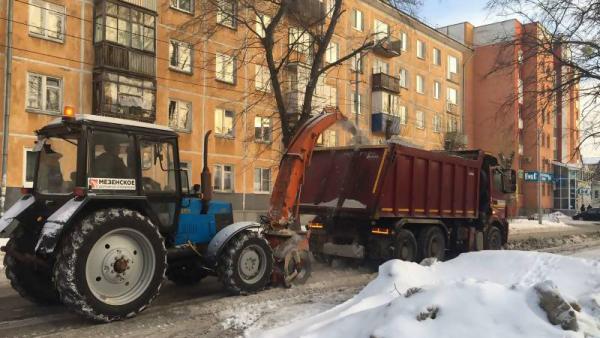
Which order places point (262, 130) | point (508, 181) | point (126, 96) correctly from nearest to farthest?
point (508, 181)
point (126, 96)
point (262, 130)

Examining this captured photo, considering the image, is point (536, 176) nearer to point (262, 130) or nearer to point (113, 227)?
point (262, 130)

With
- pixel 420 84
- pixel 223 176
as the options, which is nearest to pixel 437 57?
pixel 420 84

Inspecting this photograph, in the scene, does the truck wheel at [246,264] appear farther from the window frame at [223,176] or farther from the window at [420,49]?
the window at [420,49]

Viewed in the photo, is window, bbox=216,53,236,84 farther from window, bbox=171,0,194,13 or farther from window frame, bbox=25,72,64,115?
window frame, bbox=25,72,64,115

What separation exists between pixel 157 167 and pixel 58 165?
1235 mm

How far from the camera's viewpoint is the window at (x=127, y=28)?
2188cm

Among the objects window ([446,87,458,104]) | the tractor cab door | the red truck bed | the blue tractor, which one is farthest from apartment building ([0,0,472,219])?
the tractor cab door

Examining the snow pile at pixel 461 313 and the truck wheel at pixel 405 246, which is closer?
the snow pile at pixel 461 313

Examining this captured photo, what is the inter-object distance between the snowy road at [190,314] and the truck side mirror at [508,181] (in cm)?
800

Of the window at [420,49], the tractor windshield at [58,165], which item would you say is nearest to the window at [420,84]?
the window at [420,49]

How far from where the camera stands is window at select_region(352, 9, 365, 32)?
1418 inches

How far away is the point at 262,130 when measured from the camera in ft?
95.1

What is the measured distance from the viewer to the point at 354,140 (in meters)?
11.7

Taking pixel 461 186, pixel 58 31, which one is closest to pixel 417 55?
pixel 58 31
